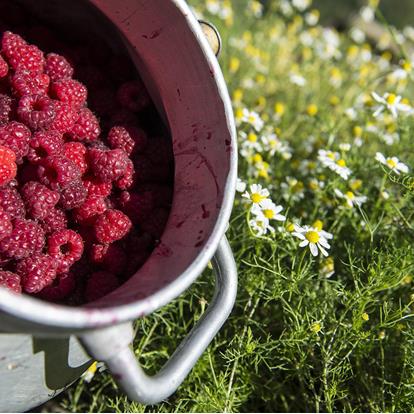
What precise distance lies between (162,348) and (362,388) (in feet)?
1.51

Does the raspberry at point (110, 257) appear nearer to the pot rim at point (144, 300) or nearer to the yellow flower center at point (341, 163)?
the pot rim at point (144, 300)

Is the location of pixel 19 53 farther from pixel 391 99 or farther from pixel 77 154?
pixel 391 99

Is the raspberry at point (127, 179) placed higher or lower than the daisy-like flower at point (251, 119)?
higher

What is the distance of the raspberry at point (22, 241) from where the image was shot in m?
0.94

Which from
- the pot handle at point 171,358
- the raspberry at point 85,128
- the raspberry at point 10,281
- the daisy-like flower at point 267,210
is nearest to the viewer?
the pot handle at point 171,358

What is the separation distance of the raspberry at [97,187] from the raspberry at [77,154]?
0.08ft

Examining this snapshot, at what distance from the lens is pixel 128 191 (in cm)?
110

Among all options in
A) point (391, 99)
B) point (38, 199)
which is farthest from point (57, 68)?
point (391, 99)

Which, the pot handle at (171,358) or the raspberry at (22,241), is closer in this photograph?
the pot handle at (171,358)

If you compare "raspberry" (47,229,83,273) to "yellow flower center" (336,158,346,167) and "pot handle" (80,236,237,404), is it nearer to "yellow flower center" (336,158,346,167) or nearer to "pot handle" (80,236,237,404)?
"pot handle" (80,236,237,404)

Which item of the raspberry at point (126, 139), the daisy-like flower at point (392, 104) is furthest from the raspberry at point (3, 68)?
the daisy-like flower at point (392, 104)

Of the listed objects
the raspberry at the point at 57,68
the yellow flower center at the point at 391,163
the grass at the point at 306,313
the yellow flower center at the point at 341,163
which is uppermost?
the raspberry at the point at 57,68

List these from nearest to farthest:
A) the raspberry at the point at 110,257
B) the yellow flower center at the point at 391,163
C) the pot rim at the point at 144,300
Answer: the pot rim at the point at 144,300
the raspberry at the point at 110,257
the yellow flower center at the point at 391,163

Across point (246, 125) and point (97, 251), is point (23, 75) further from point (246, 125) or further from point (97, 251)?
point (246, 125)
